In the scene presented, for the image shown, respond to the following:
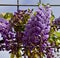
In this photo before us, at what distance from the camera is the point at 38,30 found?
2.52ft

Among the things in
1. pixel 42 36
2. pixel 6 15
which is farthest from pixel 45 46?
pixel 6 15

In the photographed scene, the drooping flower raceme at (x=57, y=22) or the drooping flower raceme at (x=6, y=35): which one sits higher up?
the drooping flower raceme at (x=57, y=22)

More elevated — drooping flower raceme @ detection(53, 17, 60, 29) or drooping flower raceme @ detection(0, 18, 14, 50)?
drooping flower raceme @ detection(53, 17, 60, 29)

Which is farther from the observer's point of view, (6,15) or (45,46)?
(6,15)

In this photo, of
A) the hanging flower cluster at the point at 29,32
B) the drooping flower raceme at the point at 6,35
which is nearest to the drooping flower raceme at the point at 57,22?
the hanging flower cluster at the point at 29,32

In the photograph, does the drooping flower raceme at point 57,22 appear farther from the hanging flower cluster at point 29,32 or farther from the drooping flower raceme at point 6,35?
the drooping flower raceme at point 6,35

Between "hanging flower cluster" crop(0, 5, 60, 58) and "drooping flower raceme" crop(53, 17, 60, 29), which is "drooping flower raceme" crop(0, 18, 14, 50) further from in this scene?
"drooping flower raceme" crop(53, 17, 60, 29)

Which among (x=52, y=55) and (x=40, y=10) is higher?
(x=40, y=10)

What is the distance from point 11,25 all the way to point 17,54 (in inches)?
3.0

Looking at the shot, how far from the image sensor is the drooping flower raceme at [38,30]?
77 centimetres

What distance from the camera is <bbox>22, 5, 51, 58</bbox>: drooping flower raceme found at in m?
0.77

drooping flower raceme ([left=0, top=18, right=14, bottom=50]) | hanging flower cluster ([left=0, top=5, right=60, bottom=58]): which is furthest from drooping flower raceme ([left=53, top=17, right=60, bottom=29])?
drooping flower raceme ([left=0, top=18, right=14, bottom=50])

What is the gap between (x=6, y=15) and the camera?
3.01 feet

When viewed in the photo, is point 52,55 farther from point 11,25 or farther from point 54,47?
point 11,25
